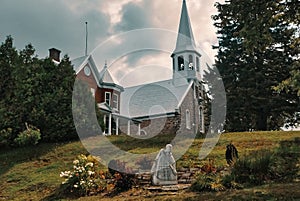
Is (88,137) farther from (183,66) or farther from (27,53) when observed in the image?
(183,66)

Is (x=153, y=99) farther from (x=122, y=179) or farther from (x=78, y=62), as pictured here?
(x=122, y=179)

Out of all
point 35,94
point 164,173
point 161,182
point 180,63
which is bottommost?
point 161,182

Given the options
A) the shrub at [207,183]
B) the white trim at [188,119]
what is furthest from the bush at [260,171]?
the white trim at [188,119]

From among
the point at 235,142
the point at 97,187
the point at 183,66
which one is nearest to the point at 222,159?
the point at 235,142

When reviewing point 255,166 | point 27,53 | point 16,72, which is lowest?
point 255,166

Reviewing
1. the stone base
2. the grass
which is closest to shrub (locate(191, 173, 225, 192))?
the grass

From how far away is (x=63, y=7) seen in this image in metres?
15.6

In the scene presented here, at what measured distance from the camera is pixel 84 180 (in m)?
13.4

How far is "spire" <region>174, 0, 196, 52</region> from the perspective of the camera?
37.7 meters

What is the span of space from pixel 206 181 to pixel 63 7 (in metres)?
9.24

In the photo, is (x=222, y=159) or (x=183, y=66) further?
(x=183, y=66)

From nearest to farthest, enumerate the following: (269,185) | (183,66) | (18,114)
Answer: (269,185) < (18,114) < (183,66)

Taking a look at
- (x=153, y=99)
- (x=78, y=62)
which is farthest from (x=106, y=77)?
(x=153, y=99)

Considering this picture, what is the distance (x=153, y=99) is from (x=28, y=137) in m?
13.2
